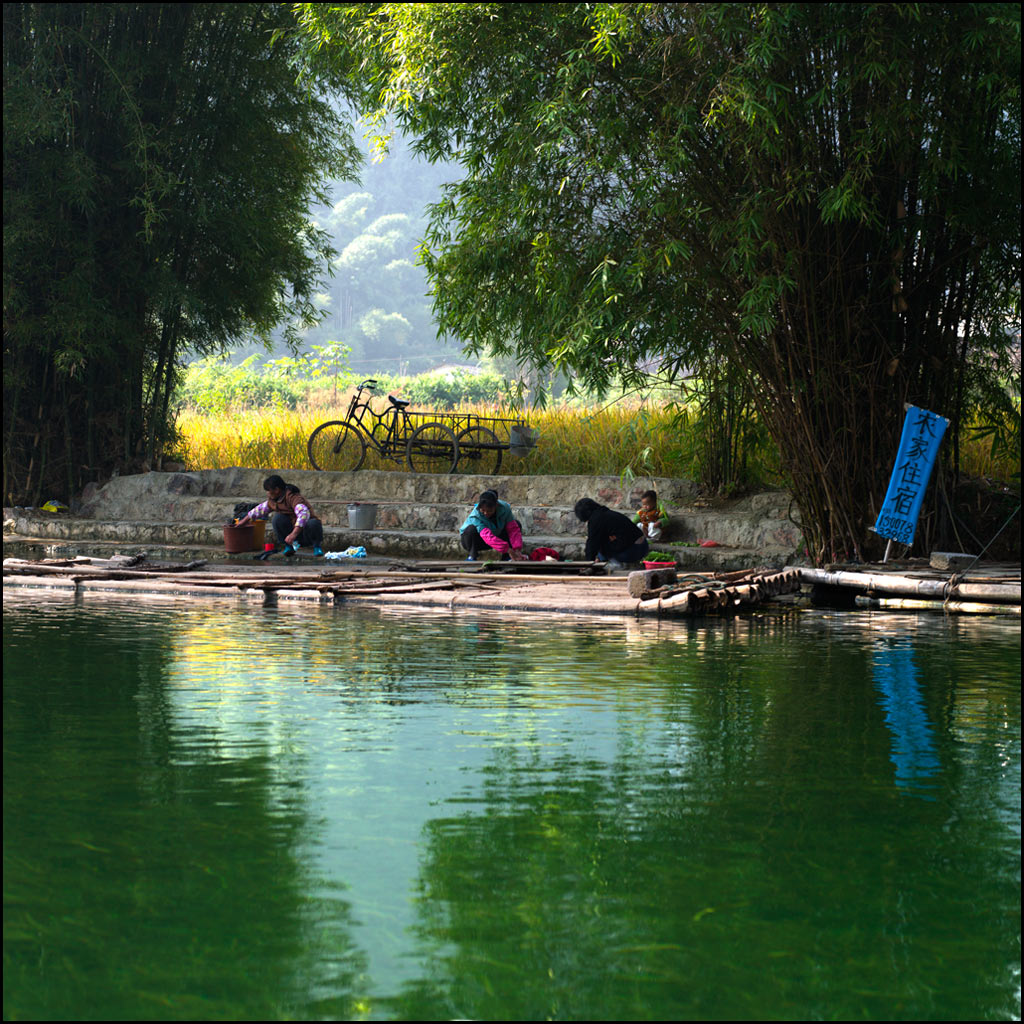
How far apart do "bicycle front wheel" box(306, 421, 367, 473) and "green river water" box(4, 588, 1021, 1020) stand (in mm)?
9104

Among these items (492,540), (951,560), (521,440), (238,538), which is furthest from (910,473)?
(238,538)

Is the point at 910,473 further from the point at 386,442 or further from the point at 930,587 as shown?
the point at 386,442

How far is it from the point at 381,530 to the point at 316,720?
7.95 metres

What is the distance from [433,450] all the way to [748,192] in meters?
6.19

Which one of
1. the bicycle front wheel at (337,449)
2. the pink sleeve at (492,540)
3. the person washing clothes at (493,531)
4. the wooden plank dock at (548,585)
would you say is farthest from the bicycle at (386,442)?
the wooden plank dock at (548,585)

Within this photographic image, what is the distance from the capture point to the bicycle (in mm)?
14500

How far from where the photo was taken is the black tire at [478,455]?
14156mm

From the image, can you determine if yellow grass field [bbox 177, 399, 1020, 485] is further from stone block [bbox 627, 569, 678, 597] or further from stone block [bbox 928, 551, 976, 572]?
stone block [bbox 928, 551, 976, 572]

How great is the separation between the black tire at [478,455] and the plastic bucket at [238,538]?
337cm

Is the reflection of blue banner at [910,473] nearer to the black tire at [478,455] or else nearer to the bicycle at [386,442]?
the black tire at [478,455]

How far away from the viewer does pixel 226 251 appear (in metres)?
14.9

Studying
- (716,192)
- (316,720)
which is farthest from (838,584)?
(316,720)

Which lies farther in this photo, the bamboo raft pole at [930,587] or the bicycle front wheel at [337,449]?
the bicycle front wheel at [337,449]

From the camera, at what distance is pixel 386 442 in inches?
581
